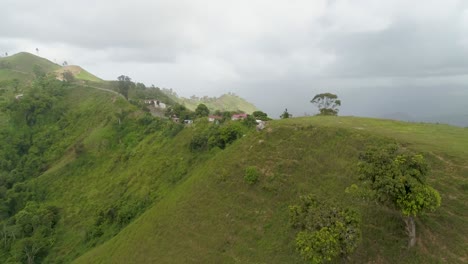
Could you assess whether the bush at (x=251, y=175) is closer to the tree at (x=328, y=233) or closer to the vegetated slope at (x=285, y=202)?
the vegetated slope at (x=285, y=202)

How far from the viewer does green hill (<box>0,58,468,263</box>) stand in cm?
2625

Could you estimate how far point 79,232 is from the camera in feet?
176

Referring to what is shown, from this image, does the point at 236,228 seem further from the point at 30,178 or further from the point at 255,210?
the point at 30,178

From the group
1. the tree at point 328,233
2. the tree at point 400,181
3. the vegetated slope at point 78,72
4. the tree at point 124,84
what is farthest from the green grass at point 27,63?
the tree at point 400,181

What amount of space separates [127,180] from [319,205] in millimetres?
48795

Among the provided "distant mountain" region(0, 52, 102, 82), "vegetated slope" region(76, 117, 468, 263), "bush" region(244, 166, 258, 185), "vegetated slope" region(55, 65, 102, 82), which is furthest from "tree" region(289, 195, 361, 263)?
"vegetated slope" region(55, 65, 102, 82)

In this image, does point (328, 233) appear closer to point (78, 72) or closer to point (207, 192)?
point (207, 192)

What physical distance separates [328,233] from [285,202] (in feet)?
45.9

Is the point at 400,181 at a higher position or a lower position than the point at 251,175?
higher

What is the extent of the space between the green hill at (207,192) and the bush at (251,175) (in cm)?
66

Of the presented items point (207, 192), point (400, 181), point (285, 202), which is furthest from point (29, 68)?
point (400, 181)

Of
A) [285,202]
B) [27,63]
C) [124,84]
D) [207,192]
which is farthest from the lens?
[27,63]

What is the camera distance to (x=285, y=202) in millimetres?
33281

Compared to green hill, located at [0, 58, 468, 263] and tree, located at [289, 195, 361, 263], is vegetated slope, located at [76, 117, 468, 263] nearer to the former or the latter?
green hill, located at [0, 58, 468, 263]
